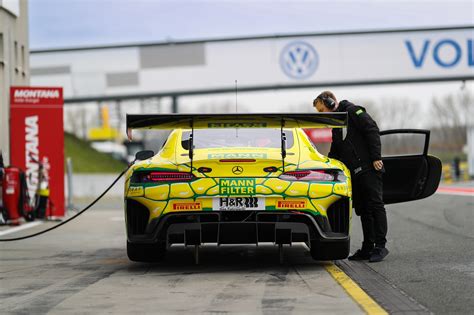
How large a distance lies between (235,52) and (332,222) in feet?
104

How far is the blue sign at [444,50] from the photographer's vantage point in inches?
1518

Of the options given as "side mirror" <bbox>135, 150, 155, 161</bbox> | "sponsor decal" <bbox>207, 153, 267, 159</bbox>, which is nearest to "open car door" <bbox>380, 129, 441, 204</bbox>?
"sponsor decal" <bbox>207, 153, 267, 159</bbox>

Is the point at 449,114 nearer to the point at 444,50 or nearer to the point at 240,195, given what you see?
the point at 444,50

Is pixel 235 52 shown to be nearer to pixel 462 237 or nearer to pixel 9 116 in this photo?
pixel 9 116

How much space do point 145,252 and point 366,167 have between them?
2270 mm

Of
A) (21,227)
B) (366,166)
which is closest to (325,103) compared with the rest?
A: (366,166)

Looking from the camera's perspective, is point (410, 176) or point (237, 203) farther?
point (410, 176)

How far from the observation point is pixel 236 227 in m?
7.53

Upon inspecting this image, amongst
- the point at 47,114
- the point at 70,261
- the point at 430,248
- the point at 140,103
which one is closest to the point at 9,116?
the point at 47,114

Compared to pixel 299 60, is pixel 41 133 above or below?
below

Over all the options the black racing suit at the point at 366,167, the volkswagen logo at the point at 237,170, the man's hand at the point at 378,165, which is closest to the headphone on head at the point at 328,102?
the black racing suit at the point at 366,167

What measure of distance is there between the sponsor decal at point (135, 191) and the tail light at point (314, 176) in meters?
1.19

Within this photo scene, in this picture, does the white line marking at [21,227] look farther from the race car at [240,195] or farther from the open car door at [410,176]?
the race car at [240,195]

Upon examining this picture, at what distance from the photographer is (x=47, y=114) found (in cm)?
1880
